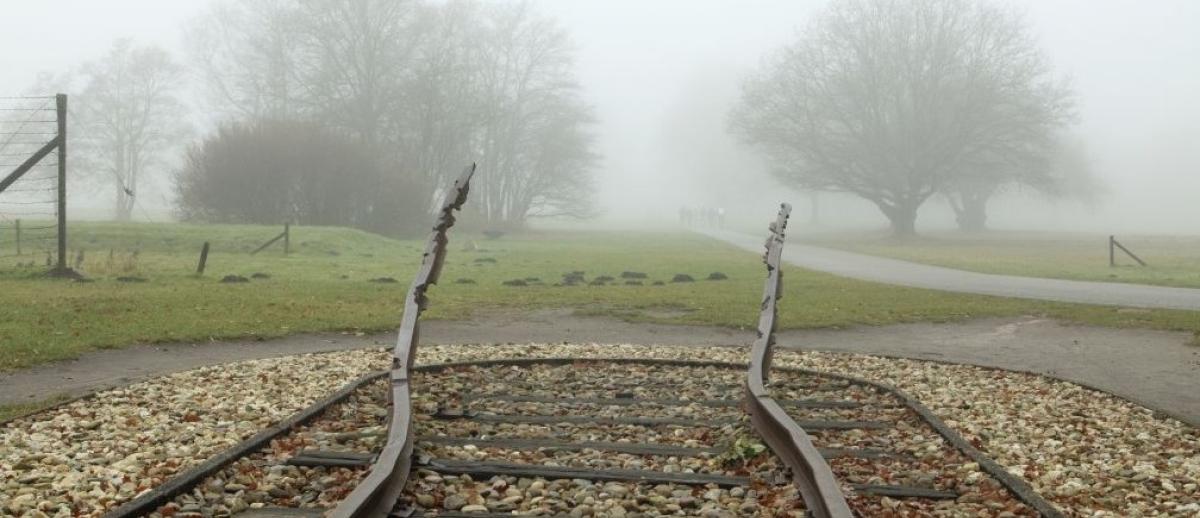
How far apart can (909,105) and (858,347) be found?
38857mm

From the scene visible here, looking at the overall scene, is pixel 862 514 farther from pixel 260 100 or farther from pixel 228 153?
pixel 260 100

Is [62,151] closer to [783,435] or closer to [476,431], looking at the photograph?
[476,431]

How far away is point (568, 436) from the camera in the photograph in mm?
5625

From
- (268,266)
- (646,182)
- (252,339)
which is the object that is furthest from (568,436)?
(646,182)

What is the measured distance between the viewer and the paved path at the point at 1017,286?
1627cm

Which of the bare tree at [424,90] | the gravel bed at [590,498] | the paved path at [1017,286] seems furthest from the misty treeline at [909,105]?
the gravel bed at [590,498]

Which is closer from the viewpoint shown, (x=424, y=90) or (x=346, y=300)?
(x=346, y=300)

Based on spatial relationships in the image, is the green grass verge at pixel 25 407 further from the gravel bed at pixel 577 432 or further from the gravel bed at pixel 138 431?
the gravel bed at pixel 577 432

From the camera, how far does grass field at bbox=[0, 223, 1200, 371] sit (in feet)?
36.7

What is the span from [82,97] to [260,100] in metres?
11.7

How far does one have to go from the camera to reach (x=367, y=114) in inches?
1810

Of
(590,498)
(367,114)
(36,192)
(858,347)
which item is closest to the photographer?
(590,498)

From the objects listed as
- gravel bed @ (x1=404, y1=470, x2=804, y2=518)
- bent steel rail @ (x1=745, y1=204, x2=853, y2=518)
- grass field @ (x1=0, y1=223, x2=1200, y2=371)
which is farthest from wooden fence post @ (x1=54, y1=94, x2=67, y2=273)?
gravel bed @ (x1=404, y1=470, x2=804, y2=518)

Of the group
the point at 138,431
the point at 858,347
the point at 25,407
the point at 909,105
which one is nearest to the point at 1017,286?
the point at 858,347
